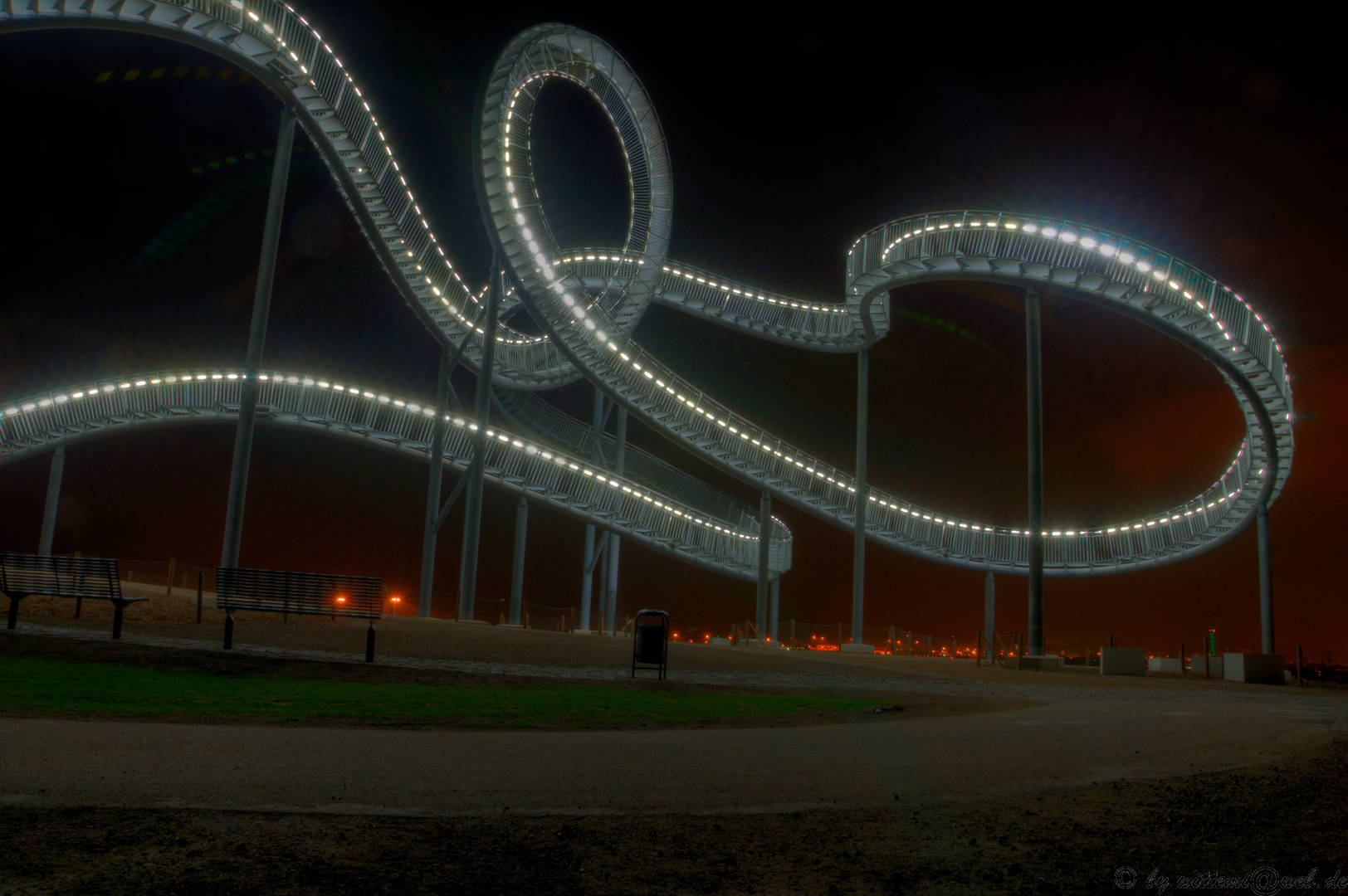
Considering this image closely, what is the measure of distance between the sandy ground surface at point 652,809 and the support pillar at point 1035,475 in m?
16.8

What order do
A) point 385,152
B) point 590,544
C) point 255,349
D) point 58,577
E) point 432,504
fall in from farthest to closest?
point 590,544
point 432,504
point 385,152
point 255,349
point 58,577

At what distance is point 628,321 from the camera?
1431 inches

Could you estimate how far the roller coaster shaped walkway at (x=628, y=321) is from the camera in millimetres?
24359

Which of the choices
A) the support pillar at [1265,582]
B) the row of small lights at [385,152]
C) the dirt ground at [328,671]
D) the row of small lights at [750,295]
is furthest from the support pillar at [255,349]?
the support pillar at [1265,582]

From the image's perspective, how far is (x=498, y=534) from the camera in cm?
5700

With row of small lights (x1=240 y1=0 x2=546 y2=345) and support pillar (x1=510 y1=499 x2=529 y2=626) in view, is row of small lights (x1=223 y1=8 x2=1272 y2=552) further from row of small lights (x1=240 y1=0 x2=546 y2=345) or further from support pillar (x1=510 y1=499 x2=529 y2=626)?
support pillar (x1=510 y1=499 x2=529 y2=626)

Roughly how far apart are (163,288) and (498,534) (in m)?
23.8

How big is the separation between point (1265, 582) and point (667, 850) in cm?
3317

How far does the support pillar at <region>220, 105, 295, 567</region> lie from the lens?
21.5 metres

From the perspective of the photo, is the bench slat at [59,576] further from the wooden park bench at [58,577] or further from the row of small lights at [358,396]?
the row of small lights at [358,396]

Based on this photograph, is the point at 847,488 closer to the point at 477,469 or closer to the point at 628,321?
the point at 628,321

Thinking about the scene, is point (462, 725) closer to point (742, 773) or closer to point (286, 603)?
point (742, 773)

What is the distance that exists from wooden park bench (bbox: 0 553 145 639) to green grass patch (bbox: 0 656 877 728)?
2.84 metres

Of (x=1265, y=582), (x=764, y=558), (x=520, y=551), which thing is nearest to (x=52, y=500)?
(x=520, y=551)
